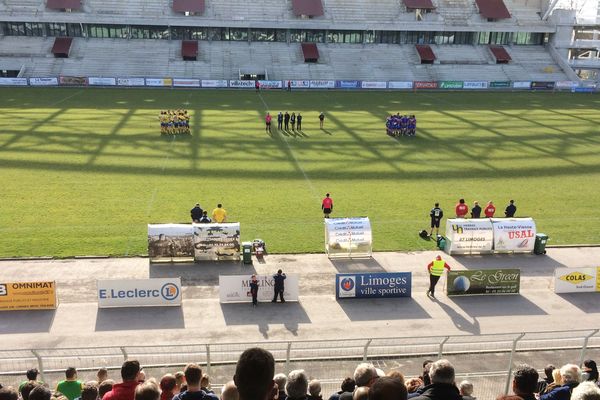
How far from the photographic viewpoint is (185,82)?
56781 mm

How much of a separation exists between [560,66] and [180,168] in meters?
56.1

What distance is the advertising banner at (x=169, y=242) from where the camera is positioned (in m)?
18.6

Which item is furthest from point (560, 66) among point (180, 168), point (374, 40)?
point (180, 168)

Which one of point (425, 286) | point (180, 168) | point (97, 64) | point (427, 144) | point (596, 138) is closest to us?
point (425, 286)

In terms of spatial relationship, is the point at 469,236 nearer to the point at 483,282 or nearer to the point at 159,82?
the point at 483,282

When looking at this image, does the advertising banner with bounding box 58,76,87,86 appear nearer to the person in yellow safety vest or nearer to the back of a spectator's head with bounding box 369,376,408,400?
the person in yellow safety vest

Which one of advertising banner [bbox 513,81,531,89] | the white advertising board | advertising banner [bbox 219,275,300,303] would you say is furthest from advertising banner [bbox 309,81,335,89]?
advertising banner [bbox 219,275,300,303]

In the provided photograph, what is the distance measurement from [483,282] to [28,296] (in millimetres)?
13213

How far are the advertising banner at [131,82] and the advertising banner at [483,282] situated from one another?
46869mm

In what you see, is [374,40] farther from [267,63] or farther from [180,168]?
[180,168]

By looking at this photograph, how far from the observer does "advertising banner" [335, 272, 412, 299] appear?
16.5 m

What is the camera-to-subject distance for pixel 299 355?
13.2 metres

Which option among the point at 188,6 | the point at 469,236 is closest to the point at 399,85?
the point at 188,6

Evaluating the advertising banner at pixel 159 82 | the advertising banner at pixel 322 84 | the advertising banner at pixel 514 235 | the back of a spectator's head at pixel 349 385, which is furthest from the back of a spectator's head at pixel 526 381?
the advertising banner at pixel 159 82
